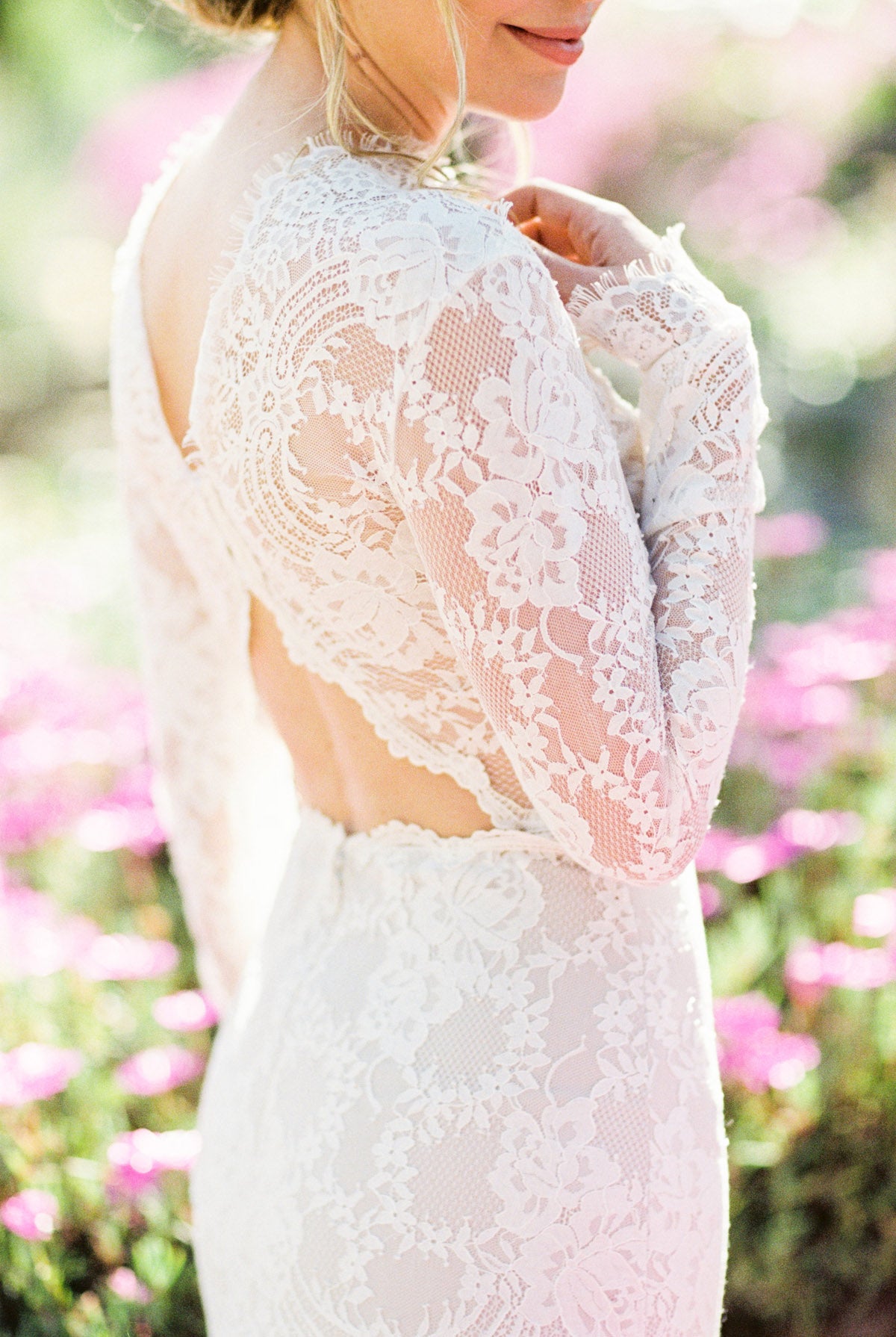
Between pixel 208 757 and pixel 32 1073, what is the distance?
0.73 m

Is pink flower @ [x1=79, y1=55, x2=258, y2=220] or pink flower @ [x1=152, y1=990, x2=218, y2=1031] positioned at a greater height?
pink flower @ [x1=79, y1=55, x2=258, y2=220]

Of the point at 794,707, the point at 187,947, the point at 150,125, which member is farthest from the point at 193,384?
the point at 150,125

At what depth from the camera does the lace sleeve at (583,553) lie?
39.1 inches

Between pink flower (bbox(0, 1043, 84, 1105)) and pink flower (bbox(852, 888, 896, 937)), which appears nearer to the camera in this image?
pink flower (bbox(0, 1043, 84, 1105))

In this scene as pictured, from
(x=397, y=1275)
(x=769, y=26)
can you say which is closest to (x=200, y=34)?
(x=397, y=1275)

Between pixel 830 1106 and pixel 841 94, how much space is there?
7.01m

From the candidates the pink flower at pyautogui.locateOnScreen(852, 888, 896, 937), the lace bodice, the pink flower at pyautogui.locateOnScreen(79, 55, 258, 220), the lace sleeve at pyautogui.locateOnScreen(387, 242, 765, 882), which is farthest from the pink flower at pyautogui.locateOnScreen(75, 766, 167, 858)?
the pink flower at pyautogui.locateOnScreen(79, 55, 258, 220)

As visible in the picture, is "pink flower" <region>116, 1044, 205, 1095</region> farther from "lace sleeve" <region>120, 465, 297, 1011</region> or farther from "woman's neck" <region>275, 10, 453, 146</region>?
"woman's neck" <region>275, 10, 453, 146</region>

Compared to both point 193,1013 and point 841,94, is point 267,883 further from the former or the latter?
point 841,94

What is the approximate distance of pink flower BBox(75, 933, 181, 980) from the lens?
2391 millimetres

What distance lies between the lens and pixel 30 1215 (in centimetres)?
197

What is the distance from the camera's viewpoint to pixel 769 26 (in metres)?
7.75

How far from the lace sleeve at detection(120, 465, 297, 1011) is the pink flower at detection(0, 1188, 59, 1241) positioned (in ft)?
1.38

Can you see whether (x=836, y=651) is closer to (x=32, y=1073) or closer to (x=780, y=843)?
(x=780, y=843)
